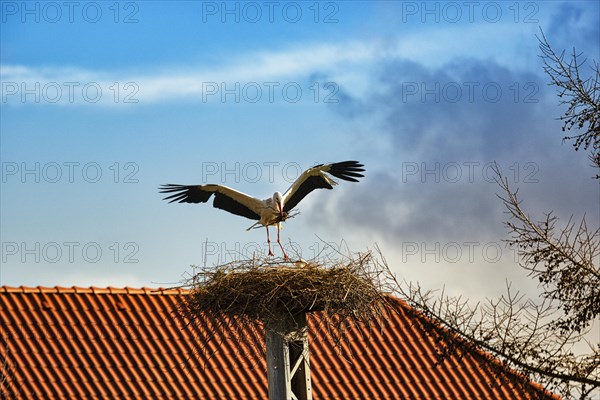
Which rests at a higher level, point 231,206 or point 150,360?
point 150,360

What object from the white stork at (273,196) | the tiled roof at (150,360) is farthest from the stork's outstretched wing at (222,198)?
the tiled roof at (150,360)

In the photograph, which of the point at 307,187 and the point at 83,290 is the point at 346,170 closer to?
the point at 307,187

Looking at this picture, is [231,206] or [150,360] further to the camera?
[150,360]

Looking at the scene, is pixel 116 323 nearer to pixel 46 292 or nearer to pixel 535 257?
pixel 46 292

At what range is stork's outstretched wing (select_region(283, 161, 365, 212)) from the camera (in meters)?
13.3

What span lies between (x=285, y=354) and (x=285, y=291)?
0.77m

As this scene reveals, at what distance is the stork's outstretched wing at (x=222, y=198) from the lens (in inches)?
529

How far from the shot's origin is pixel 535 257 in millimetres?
10961

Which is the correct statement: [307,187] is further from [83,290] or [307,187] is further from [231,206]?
[83,290]

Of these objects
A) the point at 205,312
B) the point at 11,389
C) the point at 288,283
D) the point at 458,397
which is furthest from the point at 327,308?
the point at 458,397

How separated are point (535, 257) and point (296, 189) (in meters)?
3.18

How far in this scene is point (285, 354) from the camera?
40.9 ft

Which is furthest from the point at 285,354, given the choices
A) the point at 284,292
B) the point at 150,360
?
the point at 150,360

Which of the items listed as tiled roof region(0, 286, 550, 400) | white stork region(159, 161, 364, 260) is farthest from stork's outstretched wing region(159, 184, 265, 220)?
tiled roof region(0, 286, 550, 400)
